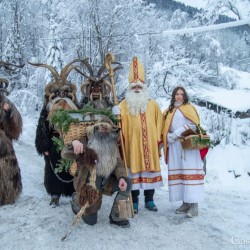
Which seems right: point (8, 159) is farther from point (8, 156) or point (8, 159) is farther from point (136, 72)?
point (136, 72)

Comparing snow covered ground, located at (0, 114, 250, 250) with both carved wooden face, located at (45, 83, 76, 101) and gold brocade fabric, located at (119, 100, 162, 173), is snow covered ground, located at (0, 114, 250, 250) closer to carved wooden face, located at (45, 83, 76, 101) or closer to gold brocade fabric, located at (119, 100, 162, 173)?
gold brocade fabric, located at (119, 100, 162, 173)

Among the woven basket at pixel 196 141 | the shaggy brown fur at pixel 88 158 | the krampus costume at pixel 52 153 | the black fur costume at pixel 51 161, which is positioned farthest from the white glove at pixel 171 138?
the black fur costume at pixel 51 161

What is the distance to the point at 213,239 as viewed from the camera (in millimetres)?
4203

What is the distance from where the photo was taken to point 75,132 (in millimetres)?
4477

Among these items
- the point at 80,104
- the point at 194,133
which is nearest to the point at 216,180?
the point at 194,133

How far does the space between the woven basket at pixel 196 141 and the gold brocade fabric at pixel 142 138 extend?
20.1 inches

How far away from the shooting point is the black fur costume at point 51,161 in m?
5.61

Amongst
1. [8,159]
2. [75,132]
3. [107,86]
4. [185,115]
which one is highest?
[107,86]

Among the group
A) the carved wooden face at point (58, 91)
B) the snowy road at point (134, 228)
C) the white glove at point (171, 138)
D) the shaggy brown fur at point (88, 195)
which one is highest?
the carved wooden face at point (58, 91)

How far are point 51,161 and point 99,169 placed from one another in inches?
56.3

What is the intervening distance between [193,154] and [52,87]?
2472mm

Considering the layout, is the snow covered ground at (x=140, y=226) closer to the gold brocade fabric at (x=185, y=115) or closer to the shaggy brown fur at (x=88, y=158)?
the shaggy brown fur at (x=88, y=158)

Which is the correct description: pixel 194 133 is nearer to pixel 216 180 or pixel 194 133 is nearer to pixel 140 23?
pixel 216 180

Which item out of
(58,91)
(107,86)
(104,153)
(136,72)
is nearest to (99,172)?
(104,153)
